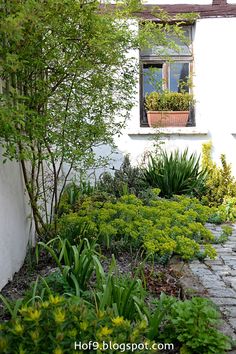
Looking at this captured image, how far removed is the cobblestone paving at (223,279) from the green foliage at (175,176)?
6.63 ft

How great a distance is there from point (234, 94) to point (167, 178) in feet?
6.68

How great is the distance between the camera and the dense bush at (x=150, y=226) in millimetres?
3460

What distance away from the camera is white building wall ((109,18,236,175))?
7305 mm

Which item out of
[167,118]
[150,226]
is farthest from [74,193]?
[167,118]

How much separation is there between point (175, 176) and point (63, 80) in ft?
11.0

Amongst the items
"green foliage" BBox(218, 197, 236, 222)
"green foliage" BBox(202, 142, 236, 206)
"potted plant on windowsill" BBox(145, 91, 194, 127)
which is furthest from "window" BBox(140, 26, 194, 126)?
"green foliage" BBox(218, 197, 236, 222)

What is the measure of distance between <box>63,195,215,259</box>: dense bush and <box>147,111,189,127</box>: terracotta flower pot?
3.31m

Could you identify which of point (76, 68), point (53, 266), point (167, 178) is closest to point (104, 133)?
→ point (76, 68)

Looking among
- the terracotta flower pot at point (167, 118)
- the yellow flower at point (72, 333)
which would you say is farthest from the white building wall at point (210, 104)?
the yellow flower at point (72, 333)

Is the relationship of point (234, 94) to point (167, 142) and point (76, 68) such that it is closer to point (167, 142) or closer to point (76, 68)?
point (167, 142)

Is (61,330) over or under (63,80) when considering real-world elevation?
under

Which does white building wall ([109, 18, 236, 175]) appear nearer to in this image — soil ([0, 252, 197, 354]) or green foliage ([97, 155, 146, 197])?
green foliage ([97, 155, 146, 197])

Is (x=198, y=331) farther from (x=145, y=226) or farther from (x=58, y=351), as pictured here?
(x=145, y=226)

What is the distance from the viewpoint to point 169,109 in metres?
7.41
